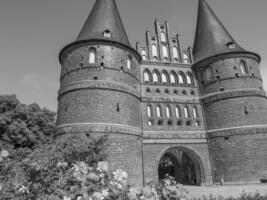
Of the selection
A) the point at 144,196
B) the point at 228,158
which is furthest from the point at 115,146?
the point at 144,196

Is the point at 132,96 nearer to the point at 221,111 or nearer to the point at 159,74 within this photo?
the point at 159,74

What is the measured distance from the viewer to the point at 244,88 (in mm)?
18938

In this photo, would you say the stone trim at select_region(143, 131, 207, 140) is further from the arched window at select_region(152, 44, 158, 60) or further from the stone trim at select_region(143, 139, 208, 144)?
the arched window at select_region(152, 44, 158, 60)

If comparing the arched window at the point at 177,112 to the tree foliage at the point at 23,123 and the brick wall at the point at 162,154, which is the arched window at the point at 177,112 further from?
the tree foliage at the point at 23,123

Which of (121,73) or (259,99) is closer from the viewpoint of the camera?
(121,73)

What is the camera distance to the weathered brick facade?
15.6 meters

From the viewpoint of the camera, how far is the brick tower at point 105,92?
1491cm

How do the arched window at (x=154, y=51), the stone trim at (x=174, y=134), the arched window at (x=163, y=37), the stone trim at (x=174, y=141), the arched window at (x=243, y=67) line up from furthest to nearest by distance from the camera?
the arched window at (x=163, y=37)
the arched window at (x=154, y=51)
the arched window at (x=243, y=67)
the stone trim at (x=174, y=134)
the stone trim at (x=174, y=141)

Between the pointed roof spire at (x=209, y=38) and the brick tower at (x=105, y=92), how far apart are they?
326 inches

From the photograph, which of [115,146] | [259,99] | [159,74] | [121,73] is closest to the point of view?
[115,146]

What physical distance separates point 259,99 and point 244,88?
1.73 m

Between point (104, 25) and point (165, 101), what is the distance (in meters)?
9.24

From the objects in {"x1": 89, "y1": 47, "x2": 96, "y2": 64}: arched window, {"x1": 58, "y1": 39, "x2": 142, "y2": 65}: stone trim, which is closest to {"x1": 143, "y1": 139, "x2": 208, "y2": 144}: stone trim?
{"x1": 89, "y1": 47, "x2": 96, "y2": 64}: arched window

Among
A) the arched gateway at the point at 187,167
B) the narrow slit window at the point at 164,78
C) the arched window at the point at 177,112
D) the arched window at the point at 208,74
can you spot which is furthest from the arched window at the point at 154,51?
the arched gateway at the point at 187,167
